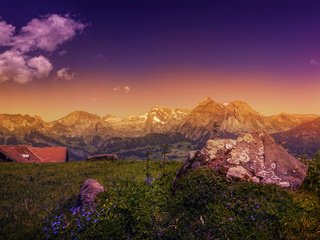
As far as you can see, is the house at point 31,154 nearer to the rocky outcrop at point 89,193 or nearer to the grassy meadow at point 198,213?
the rocky outcrop at point 89,193

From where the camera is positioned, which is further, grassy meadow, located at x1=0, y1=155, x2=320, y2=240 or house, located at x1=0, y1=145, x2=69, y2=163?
house, located at x1=0, y1=145, x2=69, y2=163

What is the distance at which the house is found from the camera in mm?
83312

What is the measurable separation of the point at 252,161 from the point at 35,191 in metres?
17.3

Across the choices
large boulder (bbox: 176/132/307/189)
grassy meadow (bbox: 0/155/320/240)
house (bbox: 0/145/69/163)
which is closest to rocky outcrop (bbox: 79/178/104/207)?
grassy meadow (bbox: 0/155/320/240)

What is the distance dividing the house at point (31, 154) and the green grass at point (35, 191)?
154 feet

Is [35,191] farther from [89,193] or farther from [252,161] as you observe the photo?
[252,161]

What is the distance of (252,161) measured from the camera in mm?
14547

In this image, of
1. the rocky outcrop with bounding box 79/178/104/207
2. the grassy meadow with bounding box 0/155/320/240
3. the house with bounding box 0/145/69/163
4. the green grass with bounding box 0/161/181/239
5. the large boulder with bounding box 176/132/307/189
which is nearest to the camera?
the grassy meadow with bounding box 0/155/320/240

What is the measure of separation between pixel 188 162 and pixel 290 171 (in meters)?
4.27

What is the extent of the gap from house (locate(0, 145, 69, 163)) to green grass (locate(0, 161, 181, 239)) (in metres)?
46.9

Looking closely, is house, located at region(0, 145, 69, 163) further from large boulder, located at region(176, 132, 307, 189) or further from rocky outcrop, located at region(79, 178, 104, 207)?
large boulder, located at region(176, 132, 307, 189)

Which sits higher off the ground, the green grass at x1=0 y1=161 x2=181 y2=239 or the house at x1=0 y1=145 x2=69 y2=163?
the green grass at x1=0 y1=161 x2=181 y2=239

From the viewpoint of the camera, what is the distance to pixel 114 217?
11.3 metres

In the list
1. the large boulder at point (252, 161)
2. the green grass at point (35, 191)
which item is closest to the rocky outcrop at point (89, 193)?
the green grass at point (35, 191)
